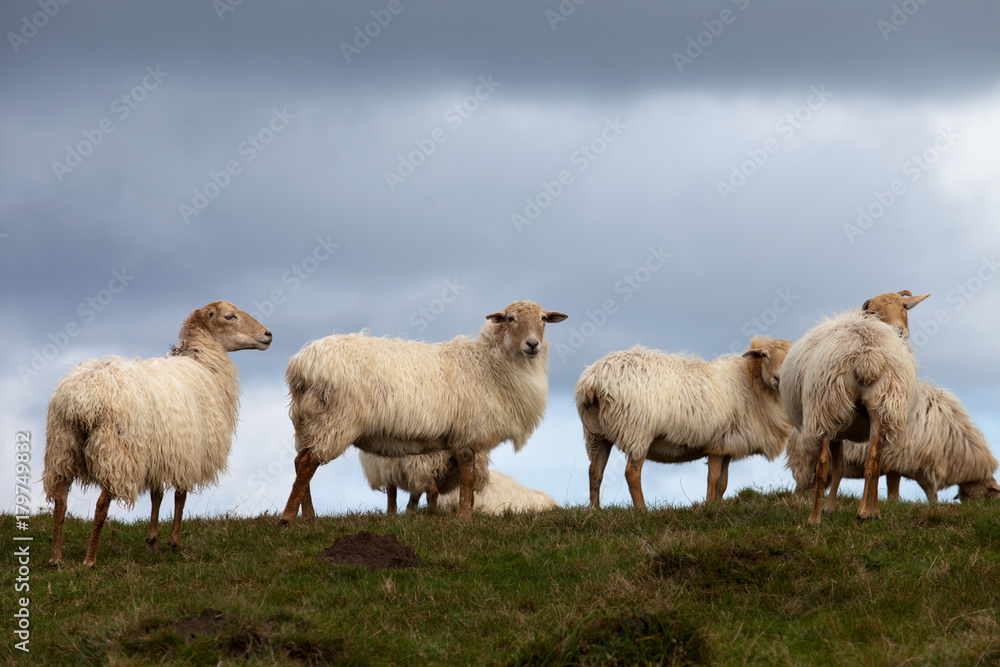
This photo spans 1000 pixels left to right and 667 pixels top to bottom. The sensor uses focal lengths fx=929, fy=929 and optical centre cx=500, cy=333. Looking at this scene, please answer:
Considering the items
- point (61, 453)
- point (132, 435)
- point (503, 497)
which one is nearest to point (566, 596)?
point (132, 435)

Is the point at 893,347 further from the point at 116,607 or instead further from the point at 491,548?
the point at 116,607

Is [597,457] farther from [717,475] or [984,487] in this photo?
[984,487]

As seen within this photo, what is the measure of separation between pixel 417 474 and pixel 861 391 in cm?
749

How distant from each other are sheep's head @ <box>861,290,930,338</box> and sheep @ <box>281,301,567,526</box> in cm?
433

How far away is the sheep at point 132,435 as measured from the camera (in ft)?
31.4

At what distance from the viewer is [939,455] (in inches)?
593

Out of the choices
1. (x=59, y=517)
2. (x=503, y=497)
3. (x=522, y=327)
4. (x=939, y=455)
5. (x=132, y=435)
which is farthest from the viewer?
(x=503, y=497)

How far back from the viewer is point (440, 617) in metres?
7.44

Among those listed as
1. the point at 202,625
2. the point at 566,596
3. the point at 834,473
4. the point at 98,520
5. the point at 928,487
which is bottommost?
the point at 202,625

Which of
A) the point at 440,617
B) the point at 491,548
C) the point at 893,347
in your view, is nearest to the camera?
the point at 440,617

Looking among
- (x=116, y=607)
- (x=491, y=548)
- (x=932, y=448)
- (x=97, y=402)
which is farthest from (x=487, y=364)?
(x=932, y=448)

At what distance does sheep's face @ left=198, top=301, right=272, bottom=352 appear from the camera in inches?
479

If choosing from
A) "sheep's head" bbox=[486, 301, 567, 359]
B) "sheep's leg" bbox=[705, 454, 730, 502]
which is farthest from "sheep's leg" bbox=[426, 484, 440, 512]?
"sheep's leg" bbox=[705, 454, 730, 502]

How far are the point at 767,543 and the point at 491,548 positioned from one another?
273 centimetres
